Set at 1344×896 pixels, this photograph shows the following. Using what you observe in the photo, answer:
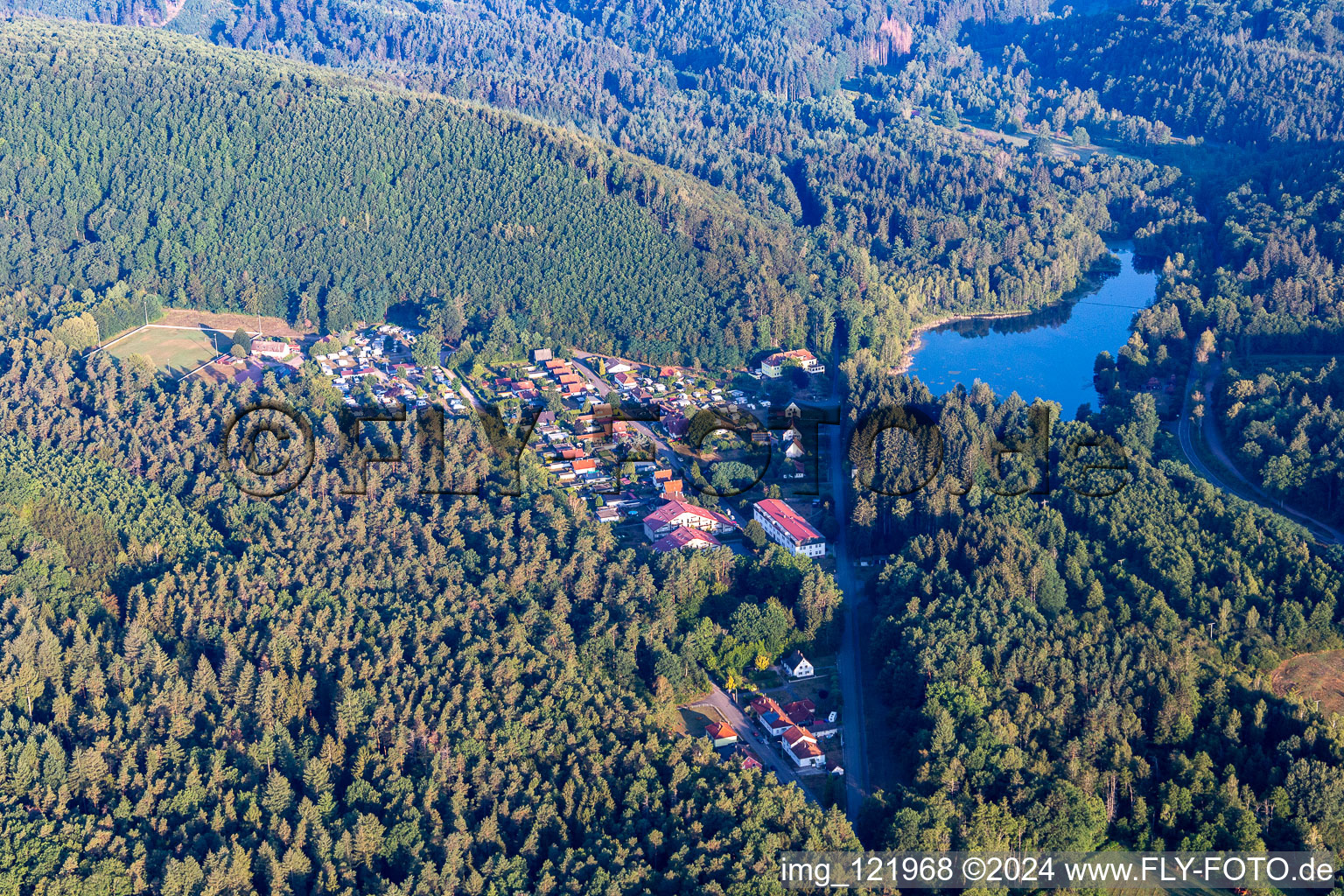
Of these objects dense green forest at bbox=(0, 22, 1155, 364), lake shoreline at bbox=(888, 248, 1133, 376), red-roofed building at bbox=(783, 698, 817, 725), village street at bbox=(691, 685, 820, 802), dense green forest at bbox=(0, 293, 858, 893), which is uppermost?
dense green forest at bbox=(0, 22, 1155, 364)

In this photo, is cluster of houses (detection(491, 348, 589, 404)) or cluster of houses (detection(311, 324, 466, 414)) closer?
cluster of houses (detection(311, 324, 466, 414))

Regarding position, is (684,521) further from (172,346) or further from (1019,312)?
(1019,312)

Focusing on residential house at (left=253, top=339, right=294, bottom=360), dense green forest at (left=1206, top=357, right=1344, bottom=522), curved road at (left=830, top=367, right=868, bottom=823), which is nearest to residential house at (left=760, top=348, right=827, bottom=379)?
curved road at (left=830, top=367, right=868, bottom=823)

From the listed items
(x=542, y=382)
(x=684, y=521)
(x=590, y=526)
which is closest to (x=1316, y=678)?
(x=684, y=521)

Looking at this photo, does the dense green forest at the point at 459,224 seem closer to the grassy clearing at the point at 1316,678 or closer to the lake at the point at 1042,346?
the lake at the point at 1042,346

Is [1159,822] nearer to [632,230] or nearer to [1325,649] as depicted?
[1325,649]

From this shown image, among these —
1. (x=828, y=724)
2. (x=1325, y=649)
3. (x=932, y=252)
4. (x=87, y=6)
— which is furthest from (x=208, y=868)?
(x=87, y=6)

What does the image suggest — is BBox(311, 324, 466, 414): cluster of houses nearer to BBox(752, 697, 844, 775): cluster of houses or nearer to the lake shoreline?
the lake shoreline
